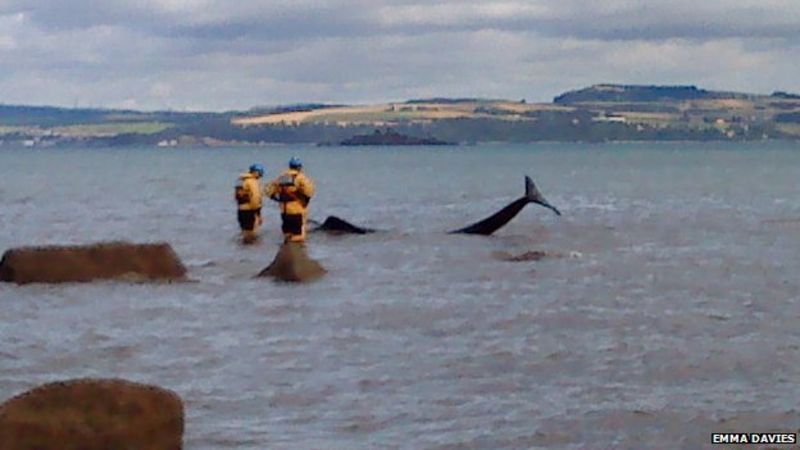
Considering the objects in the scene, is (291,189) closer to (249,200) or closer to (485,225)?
(249,200)

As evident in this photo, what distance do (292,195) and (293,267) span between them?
5114 mm

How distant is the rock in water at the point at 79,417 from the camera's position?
1171 centimetres

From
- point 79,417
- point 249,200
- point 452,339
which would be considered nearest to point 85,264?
point 452,339

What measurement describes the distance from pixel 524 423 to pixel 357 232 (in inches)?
1015

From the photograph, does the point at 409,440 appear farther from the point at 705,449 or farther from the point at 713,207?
the point at 713,207

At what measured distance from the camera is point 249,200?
3634 centimetres

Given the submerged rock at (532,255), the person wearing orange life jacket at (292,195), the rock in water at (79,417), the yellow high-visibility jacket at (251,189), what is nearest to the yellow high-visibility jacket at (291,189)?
the person wearing orange life jacket at (292,195)

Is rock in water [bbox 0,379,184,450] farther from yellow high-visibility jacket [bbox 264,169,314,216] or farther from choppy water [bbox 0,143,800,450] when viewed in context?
yellow high-visibility jacket [bbox 264,169,314,216]

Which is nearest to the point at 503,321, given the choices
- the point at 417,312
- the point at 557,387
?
the point at 417,312

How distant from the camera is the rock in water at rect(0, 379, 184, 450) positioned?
38.4ft

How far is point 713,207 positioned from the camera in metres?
55.1

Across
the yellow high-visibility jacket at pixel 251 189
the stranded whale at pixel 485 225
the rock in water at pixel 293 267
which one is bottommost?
the stranded whale at pixel 485 225

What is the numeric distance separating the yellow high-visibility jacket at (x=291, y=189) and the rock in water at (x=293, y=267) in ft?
11.2

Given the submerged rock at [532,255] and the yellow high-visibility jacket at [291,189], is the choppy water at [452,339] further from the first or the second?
the yellow high-visibility jacket at [291,189]
